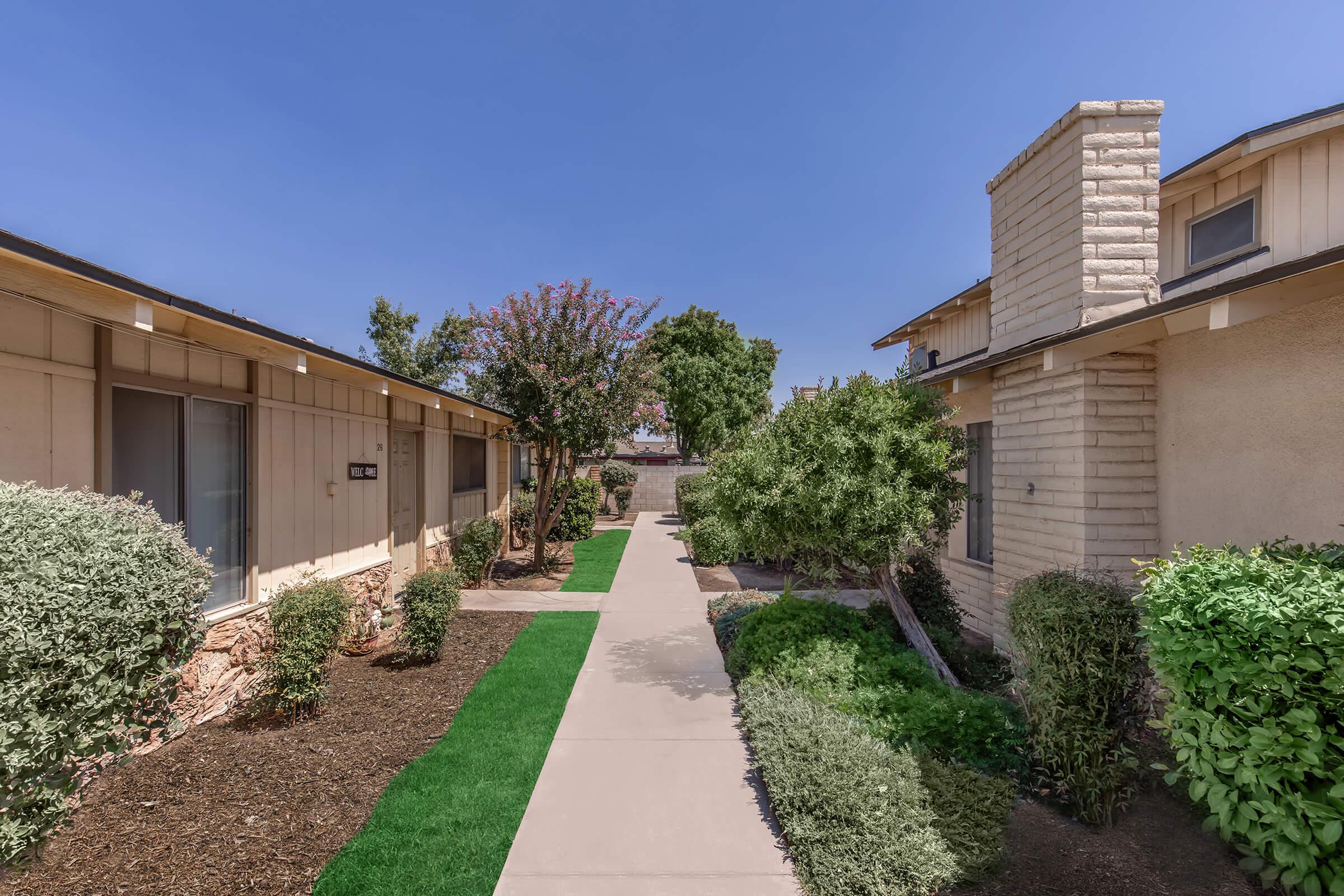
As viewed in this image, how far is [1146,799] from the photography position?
322 cm

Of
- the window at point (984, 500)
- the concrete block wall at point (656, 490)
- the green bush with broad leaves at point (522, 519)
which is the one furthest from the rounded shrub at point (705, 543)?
the concrete block wall at point (656, 490)

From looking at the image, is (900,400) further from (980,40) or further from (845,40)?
(845,40)

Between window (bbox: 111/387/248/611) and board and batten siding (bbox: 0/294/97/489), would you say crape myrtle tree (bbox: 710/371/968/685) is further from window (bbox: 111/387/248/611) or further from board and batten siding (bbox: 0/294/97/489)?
board and batten siding (bbox: 0/294/97/489)

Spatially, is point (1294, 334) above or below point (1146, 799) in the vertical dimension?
above

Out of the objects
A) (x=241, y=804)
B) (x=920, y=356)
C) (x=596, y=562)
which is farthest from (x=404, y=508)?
(x=920, y=356)

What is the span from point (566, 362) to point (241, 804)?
730 centimetres

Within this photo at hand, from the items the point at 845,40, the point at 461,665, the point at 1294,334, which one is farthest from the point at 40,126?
the point at 1294,334

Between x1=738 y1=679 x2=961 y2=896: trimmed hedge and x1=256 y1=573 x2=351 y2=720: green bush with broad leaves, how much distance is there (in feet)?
12.1

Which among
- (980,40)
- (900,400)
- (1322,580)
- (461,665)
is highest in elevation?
(980,40)

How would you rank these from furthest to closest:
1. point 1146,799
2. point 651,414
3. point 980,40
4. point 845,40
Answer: point 651,414, point 845,40, point 980,40, point 1146,799

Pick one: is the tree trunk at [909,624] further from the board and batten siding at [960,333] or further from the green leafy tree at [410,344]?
the green leafy tree at [410,344]

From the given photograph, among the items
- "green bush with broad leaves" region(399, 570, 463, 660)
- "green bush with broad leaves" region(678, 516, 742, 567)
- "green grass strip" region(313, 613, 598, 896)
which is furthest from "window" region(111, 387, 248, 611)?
"green bush with broad leaves" region(678, 516, 742, 567)

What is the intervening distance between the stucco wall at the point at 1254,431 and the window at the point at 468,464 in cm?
1015

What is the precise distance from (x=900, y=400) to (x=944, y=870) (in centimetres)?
354
